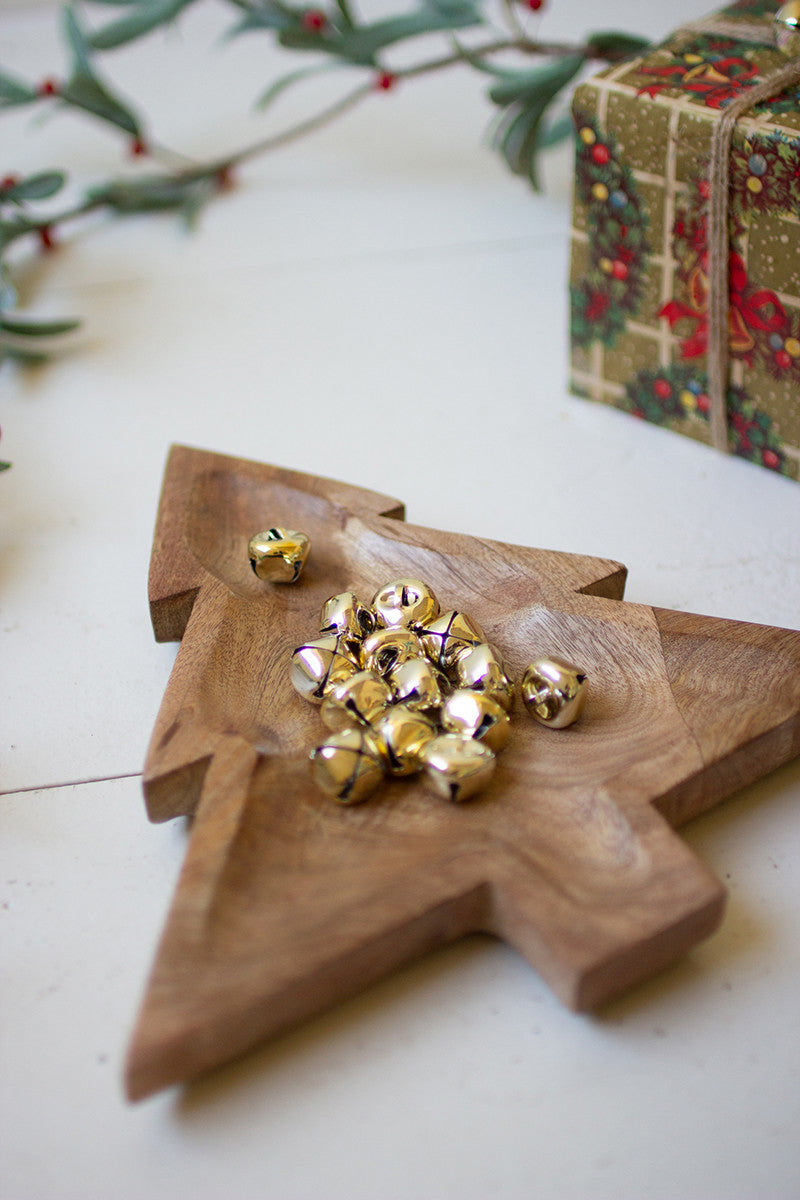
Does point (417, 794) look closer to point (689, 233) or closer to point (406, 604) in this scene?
point (406, 604)

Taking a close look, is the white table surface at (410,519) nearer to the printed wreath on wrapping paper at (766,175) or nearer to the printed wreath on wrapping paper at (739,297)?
the printed wreath on wrapping paper at (739,297)

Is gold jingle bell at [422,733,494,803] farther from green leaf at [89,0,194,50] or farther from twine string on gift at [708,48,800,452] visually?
green leaf at [89,0,194,50]

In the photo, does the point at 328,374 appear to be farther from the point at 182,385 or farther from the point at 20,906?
the point at 20,906

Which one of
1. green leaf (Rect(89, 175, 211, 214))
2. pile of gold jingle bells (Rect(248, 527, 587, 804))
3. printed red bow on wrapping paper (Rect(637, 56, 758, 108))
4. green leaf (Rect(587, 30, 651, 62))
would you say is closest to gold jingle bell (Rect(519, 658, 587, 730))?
pile of gold jingle bells (Rect(248, 527, 587, 804))

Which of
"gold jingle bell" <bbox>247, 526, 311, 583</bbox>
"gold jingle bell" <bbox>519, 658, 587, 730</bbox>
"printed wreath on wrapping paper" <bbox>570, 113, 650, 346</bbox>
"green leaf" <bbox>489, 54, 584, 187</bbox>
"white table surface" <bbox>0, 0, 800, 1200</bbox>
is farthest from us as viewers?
"green leaf" <bbox>489, 54, 584, 187</bbox>

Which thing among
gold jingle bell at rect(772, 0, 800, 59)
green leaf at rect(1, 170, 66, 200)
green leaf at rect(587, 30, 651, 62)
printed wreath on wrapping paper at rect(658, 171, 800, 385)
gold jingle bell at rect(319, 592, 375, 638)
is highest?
gold jingle bell at rect(772, 0, 800, 59)

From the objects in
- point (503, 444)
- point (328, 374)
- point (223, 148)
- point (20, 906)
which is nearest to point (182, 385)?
point (328, 374)
